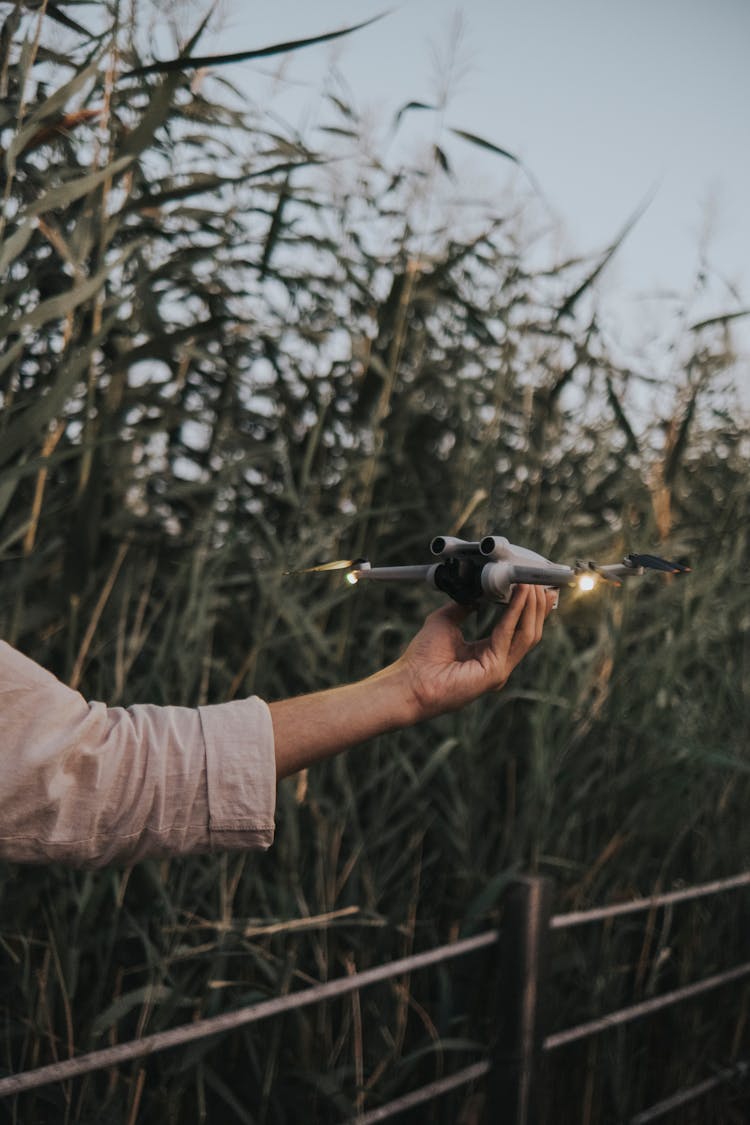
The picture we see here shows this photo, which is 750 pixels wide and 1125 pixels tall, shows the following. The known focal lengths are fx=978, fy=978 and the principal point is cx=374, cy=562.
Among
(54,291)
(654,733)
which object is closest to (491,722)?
(654,733)

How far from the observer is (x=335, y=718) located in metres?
0.78

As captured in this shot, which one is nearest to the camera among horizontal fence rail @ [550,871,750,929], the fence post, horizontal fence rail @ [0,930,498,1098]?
horizontal fence rail @ [0,930,498,1098]

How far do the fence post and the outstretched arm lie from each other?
32.3 inches

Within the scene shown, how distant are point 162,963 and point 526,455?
124 centimetres

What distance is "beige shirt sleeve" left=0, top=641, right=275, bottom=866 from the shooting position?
2.07 feet

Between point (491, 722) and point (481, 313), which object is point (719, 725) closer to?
point (491, 722)

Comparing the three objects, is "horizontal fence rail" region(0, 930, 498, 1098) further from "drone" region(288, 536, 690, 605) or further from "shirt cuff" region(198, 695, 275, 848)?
"drone" region(288, 536, 690, 605)

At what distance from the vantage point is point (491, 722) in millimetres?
1902

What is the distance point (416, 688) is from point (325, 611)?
0.90 metres

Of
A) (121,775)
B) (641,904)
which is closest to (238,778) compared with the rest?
(121,775)

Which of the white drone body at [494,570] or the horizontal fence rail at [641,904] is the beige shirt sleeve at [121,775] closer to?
the white drone body at [494,570]

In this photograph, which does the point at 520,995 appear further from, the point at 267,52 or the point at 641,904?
the point at 267,52

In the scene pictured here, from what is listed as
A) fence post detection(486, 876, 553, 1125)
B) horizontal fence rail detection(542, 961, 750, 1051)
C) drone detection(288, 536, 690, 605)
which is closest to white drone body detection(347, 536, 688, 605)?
drone detection(288, 536, 690, 605)

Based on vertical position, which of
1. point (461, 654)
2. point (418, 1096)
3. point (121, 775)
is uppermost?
point (461, 654)
